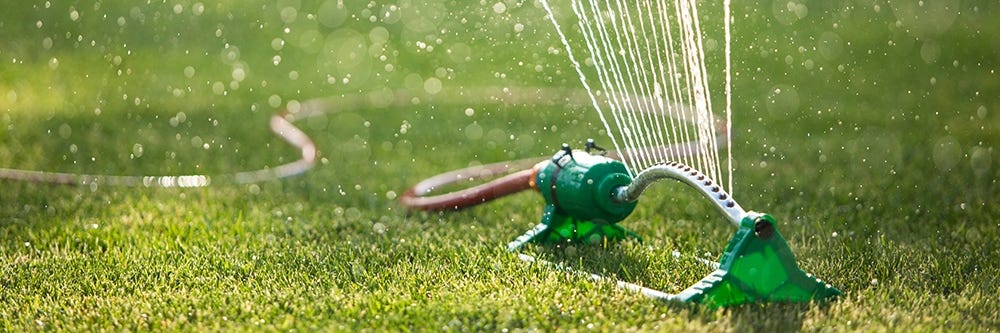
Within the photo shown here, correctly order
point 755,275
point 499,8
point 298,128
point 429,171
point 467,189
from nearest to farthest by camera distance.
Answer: point 755,275, point 467,189, point 429,171, point 298,128, point 499,8

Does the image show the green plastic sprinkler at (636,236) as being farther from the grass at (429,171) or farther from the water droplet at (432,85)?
the water droplet at (432,85)

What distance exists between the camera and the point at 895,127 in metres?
5.90

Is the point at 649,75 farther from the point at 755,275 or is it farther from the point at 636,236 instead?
the point at 755,275

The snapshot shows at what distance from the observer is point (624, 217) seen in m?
3.47

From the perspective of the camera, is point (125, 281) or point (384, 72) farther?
point (384, 72)

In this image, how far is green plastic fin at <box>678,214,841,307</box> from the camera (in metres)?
2.86

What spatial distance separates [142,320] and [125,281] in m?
0.41

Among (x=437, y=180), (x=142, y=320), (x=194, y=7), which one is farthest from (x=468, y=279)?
(x=194, y=7)

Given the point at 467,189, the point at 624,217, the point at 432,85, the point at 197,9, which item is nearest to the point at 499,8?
the point at 432,85

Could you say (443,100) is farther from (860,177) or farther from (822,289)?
(822,289)

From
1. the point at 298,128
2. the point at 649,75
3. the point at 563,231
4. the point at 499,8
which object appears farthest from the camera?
the point at 499,8

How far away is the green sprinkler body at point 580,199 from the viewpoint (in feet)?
11.2

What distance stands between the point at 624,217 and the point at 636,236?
0.19 meters

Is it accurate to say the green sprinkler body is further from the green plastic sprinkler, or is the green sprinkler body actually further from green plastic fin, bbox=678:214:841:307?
green plastic fin, bbox=678:214:841:307
